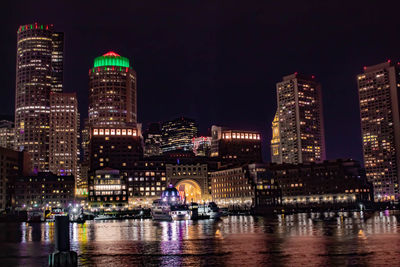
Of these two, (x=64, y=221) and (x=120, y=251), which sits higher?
(x=64, y=221)

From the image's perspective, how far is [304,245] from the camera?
6562 centimetres

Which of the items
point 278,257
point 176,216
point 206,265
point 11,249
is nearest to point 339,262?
point 278,257

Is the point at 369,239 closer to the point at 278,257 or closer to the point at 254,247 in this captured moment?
the point at 254,247

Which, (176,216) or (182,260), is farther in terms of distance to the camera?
(176,216)

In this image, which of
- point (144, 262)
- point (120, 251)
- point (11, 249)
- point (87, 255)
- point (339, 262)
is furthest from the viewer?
point (11, 249)

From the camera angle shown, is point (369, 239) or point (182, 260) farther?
point (369, 239)

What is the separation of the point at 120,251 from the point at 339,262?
2845cm

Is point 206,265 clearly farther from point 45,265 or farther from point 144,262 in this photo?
point 45,265

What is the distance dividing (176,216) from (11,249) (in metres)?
121

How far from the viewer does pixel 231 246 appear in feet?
221

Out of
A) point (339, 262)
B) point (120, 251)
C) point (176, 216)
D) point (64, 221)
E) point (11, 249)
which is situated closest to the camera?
point (64, 221)

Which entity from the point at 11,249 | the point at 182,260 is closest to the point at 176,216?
the point at 11,249

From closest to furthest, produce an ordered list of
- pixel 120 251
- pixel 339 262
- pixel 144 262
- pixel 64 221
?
pixel 64 221
pixel 339 262
pixel 144 262
pixel 120 251

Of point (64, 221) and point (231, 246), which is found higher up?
point (64, 221)
